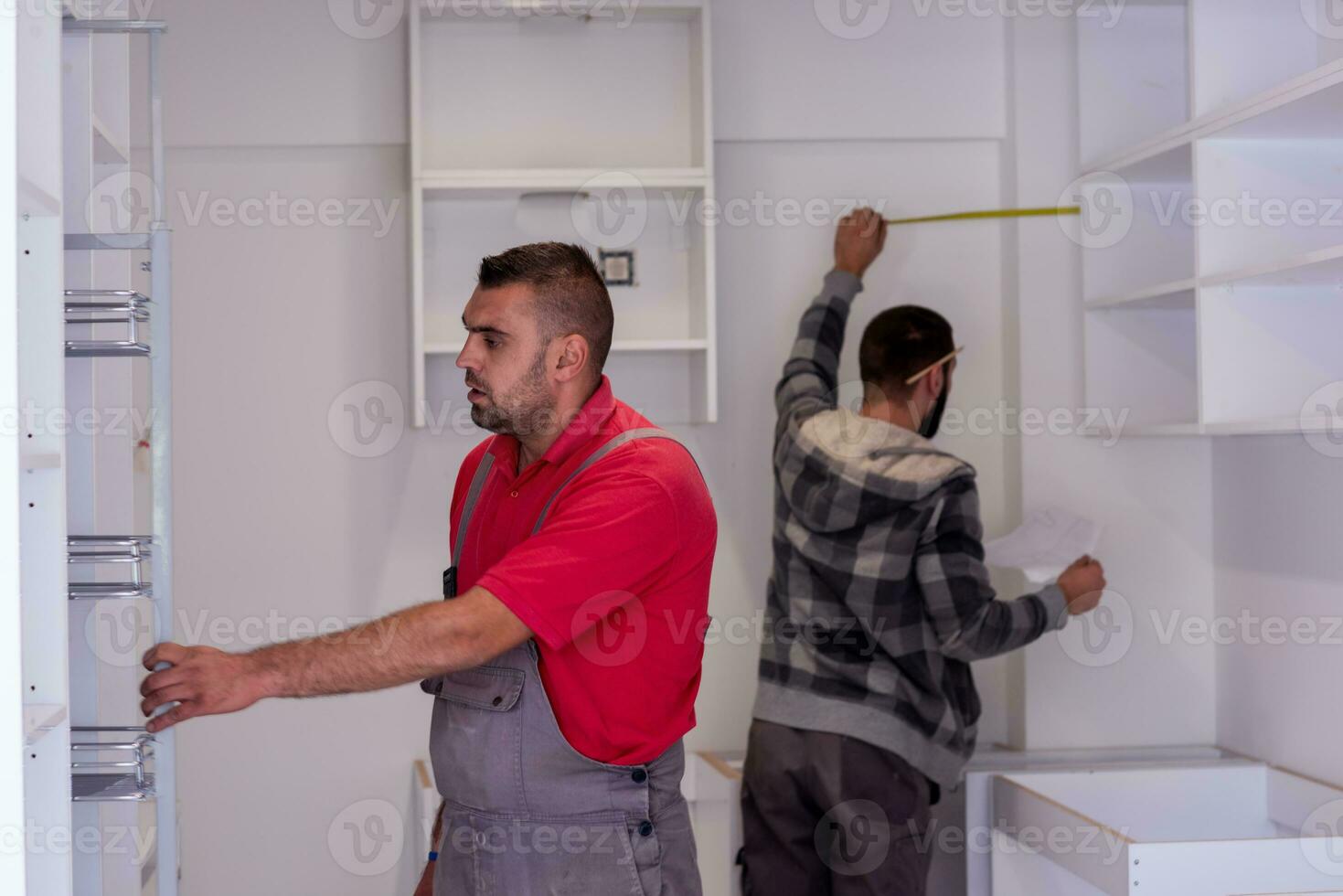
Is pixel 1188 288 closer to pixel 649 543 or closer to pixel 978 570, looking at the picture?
pixel 978 570

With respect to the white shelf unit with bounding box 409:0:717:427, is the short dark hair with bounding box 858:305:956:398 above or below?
below

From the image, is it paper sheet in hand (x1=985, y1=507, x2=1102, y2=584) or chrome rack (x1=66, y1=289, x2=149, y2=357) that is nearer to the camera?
chrome rack (x1=66, y1=289, x2=149, y2=357)

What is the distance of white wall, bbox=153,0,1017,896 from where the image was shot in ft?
10.1

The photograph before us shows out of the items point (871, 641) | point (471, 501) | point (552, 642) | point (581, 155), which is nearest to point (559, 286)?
point (471, 501)

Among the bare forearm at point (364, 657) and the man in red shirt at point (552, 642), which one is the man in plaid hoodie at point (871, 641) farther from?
the bare forearm at point (364, 657)

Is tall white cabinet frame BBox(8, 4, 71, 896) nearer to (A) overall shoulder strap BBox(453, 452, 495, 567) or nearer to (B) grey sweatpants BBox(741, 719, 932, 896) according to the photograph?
(A) overall shoulder strap BBox(453, 452, 495, 567)

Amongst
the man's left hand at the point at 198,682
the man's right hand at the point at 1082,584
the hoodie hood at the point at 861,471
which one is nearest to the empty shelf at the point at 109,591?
the man's left hand at the point at 198,682

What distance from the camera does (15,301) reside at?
4.15 feet

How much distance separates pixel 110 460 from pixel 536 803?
0.97m

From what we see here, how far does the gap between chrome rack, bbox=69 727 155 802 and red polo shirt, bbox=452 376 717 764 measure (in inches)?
17.5

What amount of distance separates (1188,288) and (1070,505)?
26.7 inches

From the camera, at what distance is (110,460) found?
2225 mm

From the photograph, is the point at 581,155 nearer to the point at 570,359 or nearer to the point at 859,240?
the point at 859,240

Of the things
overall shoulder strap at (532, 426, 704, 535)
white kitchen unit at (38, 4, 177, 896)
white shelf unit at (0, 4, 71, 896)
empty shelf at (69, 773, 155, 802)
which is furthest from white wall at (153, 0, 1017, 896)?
white shelf unit at (0, 4, 71, 896)
